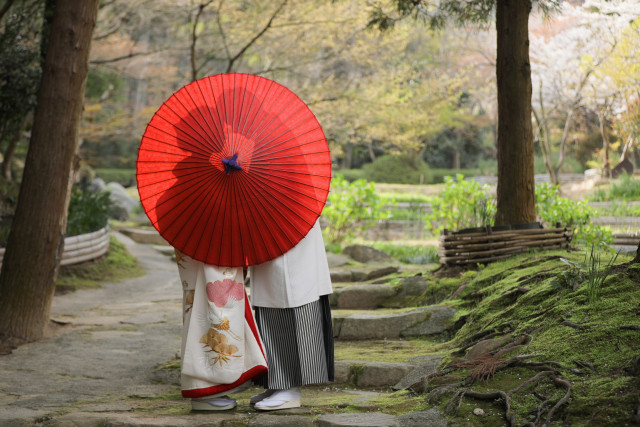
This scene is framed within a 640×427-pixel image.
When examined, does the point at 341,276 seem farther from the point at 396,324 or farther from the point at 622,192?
the point at 622,192

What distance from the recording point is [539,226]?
18.7 feet

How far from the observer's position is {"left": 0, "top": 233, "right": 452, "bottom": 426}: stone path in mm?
2727

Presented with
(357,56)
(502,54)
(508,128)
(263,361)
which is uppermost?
(357,56)

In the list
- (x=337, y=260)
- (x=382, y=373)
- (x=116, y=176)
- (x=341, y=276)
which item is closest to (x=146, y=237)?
(x=337, y=260)

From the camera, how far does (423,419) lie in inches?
99.1

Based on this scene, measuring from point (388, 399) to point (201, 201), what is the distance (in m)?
1.24

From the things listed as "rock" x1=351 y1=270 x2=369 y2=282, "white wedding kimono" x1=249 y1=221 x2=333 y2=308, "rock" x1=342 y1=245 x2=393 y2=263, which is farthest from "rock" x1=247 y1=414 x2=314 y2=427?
"rock" x1=342 y1=245 x2=393 y2=263

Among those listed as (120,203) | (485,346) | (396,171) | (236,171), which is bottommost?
(485,346)

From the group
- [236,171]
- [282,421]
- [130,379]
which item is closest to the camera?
[282,421]

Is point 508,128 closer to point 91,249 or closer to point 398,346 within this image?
point 398,346

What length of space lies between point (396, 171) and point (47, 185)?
1894 centimetres

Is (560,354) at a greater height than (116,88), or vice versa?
(116,88)

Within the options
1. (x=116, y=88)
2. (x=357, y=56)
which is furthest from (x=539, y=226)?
(x=116, y=88)

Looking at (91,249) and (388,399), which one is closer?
(388,399)
